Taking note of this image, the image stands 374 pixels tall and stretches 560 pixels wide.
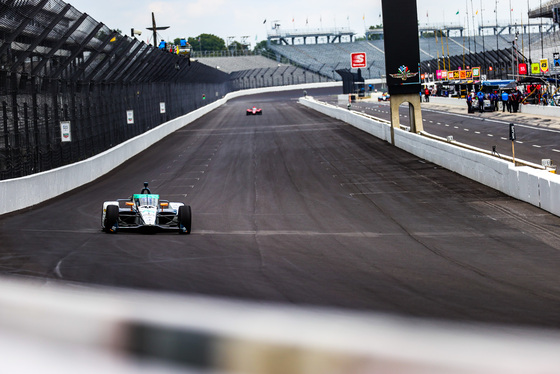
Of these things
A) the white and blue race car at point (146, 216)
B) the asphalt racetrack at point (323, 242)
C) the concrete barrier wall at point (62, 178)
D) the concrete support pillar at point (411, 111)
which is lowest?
the asphalt racetrack at point (323, 242)

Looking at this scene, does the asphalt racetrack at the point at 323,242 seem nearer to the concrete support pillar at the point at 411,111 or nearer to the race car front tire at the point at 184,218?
the race car front tire at the point at 184,218

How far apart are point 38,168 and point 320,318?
20733mm

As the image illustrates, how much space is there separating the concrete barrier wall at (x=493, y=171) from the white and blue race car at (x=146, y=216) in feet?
28.0

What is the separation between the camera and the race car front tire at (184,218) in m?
15.5

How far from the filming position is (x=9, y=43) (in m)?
18.0

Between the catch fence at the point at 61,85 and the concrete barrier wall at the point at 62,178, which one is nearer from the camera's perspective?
the catch fence at the point at 61,85

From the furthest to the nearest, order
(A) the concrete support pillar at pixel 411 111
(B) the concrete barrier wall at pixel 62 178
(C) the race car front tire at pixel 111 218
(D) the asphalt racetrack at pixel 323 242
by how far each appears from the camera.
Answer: (A) the concrete support pillar at pixel 411 111, (B) the concrete barrier wall at pixel 62 178, (C) the race car front tire at pixel 111 218, (D) the asphalt racetrack at pixel 323 242

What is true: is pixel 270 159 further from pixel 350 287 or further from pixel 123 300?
pixel 123 300

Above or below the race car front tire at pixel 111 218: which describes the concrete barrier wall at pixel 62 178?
above

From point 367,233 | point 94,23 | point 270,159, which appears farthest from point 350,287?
point 270,159

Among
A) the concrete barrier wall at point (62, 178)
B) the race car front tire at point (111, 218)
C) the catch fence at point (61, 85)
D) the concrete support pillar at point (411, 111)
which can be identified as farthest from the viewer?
the concrete support pillar at point (411, 111)

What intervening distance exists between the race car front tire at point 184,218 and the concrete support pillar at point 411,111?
23.4m

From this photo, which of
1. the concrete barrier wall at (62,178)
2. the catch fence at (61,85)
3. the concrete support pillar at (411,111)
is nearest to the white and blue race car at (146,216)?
the concrete barrier wall at (62,178)

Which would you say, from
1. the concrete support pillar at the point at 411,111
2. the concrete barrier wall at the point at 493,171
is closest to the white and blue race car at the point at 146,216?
the concrete barrier wall at the point at 493,171
